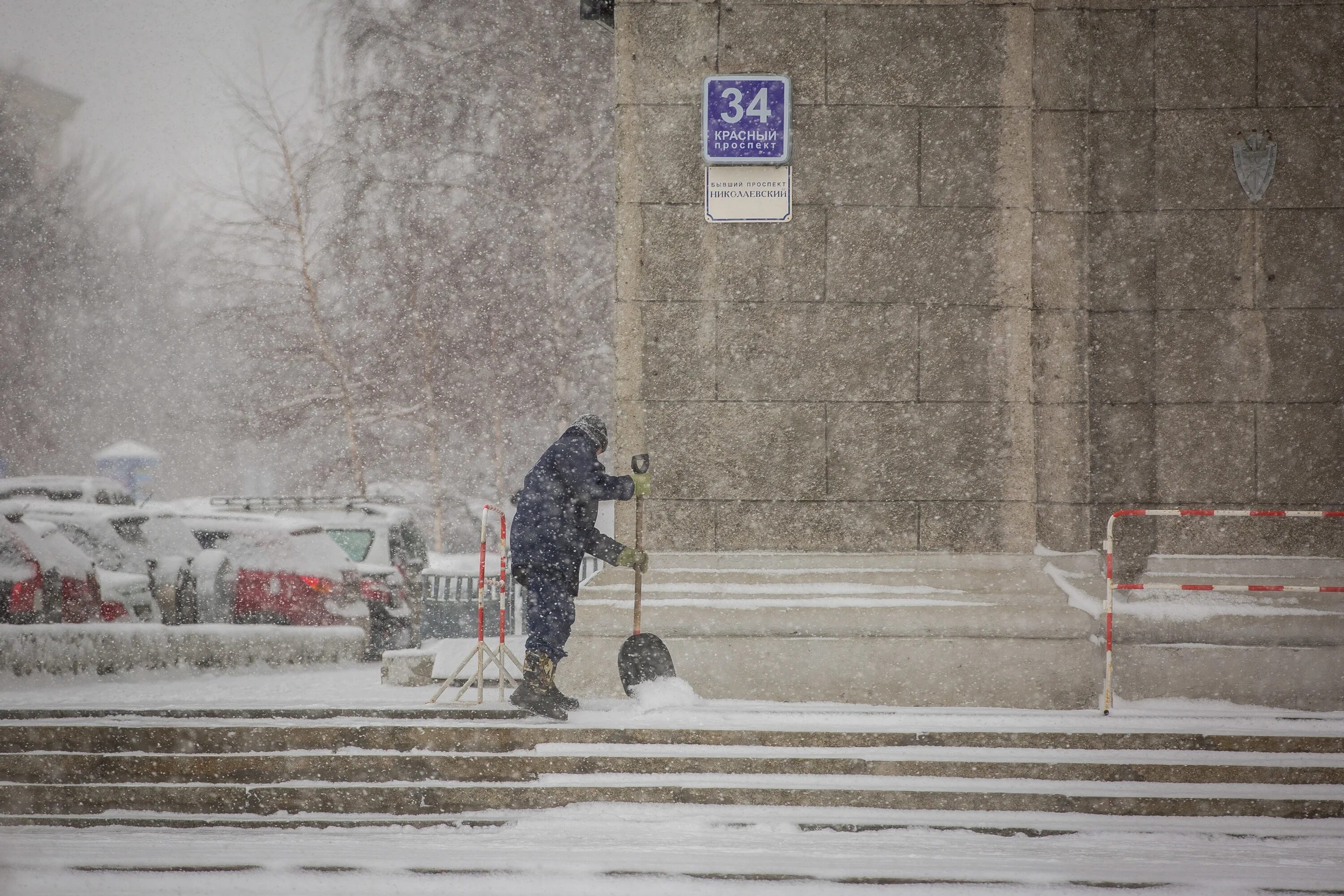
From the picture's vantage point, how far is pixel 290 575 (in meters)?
10.4

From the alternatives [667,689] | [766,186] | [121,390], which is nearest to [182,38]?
[121,390]

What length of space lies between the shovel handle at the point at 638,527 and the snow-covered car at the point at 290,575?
4226mm

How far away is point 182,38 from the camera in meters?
21.3

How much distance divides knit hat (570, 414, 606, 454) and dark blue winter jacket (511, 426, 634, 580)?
3cm

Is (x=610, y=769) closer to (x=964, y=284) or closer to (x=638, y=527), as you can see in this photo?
(x=638, y=527)

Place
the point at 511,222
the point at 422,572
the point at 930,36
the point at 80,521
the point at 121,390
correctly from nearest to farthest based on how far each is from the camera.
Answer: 1. the point at 930,36
2. the point at 80,521
3. the point at 422,572
4. the point at 511,222
5. the point at 121,390

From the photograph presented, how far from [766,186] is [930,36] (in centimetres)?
145

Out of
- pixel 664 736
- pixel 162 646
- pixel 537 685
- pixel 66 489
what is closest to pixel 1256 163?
pixel 664 736

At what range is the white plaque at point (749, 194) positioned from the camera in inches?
298

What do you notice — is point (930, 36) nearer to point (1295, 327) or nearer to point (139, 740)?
point (1295, 327)

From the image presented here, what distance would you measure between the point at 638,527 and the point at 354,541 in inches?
225

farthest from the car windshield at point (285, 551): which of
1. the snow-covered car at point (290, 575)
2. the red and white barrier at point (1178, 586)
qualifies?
the red and white barrier at point (1178, 586)

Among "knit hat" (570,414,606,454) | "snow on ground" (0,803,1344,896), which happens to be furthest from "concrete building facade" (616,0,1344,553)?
"snow on ground" (0,803,1344,896)

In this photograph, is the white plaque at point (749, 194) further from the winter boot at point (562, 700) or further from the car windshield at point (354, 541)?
the car windshield at point (354, 541)
